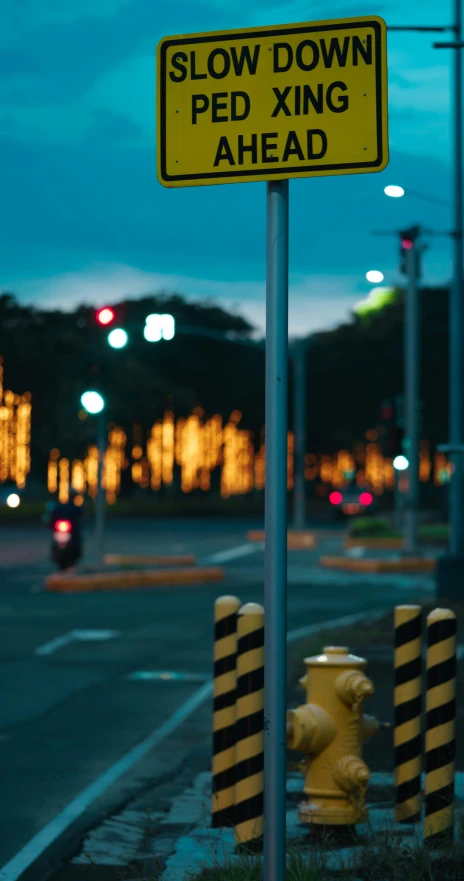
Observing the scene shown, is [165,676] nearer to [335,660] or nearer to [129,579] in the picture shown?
[335,660]

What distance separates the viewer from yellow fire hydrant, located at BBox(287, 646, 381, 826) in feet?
24.0

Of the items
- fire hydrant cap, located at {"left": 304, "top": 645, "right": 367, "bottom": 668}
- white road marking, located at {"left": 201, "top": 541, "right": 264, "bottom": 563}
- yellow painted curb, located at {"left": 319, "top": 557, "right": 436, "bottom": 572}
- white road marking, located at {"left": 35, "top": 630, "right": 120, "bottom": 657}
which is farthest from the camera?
white road marking, located at {"left": 201, "top": 541, "right": 264, "bottom": 563}

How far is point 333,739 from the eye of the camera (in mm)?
7445

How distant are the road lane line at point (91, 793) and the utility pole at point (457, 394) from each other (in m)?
7.04

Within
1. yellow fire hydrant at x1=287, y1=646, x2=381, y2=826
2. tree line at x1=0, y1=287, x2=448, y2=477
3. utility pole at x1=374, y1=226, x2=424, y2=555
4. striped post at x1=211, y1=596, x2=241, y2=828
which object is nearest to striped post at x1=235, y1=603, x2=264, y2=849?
yellow fire hydrant at x1=287, y1=646, x2=381, y2=826

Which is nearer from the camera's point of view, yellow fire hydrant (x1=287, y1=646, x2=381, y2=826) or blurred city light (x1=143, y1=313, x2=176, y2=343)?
yellow fire hydrant (x1=287, y1=646, x2=381, y2=826)

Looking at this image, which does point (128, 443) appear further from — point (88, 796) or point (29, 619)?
point (88, 796)

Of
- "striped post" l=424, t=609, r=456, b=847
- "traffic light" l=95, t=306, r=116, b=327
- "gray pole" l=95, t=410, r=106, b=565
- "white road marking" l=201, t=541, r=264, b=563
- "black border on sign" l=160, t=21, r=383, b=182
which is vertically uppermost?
"traffic light" l=95, t=306, r=116, b=327

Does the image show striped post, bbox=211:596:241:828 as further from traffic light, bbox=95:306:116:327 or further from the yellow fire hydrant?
traffic light, bbox=95:306:116:327

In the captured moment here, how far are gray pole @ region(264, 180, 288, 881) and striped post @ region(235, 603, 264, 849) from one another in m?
2.26

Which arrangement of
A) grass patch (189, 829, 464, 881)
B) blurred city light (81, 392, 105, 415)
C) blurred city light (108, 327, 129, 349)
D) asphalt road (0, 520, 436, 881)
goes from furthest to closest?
blurred city light (81, 392, 105, 415), blurred city light (108, 327, 129, 349), asphalt road (0, 520, 436, 881), grass patch (189, 829, 464, 881)

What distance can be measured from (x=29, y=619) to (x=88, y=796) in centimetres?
1161

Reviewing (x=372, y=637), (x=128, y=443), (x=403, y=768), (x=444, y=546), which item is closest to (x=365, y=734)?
(x=403, y=768)

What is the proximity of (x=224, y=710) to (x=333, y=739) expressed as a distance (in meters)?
0.64
